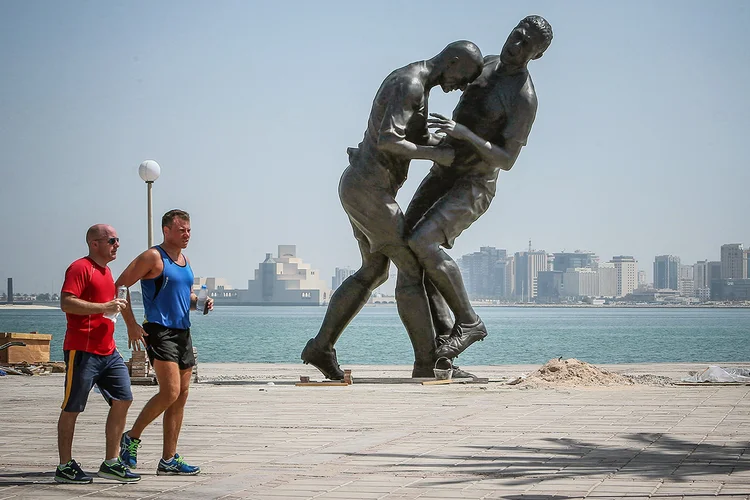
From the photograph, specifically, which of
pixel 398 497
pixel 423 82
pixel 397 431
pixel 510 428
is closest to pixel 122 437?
pixel 398 497

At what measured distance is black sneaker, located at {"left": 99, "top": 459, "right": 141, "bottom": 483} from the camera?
598 cm

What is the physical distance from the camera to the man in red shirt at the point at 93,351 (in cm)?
604

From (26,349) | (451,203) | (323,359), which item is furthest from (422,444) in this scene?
(26,349)

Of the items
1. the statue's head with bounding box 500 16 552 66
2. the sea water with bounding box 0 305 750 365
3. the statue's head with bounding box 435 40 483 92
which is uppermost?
the statue's head with bounding box 500 16 552 66

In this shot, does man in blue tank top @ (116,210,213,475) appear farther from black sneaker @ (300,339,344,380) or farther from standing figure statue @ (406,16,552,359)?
black sneaker @ (300,339,344,380)

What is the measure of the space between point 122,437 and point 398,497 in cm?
173

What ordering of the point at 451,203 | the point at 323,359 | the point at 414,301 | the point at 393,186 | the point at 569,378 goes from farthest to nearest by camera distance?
the point at 323,359, the point at 569,378, the point at 414,301, the point at 451,203, the point at 393,186

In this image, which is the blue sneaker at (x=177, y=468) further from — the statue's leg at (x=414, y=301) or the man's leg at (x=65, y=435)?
the statue's leg at (x=414, y=301)

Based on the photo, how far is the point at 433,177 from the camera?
1270 cm

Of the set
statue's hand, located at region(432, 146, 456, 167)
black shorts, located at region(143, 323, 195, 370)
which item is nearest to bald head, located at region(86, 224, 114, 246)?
black shorts, located at region(143, 323, 195, 370)

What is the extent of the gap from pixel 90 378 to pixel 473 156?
679cm

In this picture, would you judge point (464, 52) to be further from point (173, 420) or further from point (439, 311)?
point (173, 420)

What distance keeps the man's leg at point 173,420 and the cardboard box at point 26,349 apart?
11289mm

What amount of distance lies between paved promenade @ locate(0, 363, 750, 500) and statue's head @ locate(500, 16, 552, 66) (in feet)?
11.0
